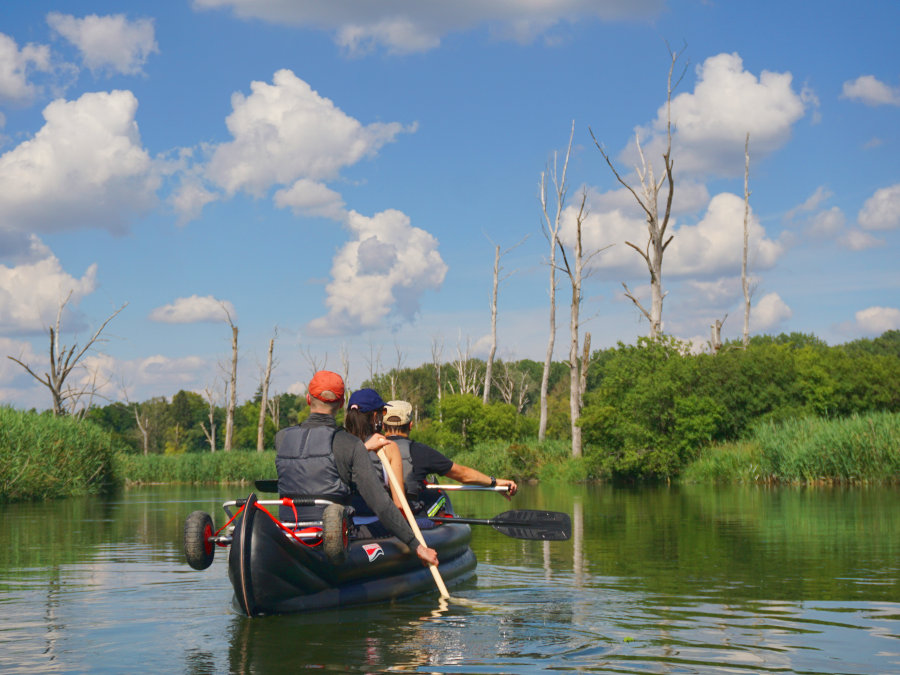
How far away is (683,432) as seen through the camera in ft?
99.2

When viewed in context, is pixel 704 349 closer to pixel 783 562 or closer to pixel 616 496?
pixel 616 496

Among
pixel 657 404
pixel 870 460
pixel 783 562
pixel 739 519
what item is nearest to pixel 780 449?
pixel 870 460

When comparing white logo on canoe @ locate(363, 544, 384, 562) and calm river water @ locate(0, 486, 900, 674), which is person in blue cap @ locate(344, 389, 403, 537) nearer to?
white logo on canoe @ locate(363, 544, 384, 562)

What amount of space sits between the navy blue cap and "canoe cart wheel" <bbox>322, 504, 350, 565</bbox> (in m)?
1.12

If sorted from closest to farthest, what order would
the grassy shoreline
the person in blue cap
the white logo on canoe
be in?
the white logo on canoe < the person in blue cap < the grassy shoreline

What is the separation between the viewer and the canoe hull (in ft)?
20.6

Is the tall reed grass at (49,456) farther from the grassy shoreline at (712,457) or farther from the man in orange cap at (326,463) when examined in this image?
the man in orange cap at (326,463)

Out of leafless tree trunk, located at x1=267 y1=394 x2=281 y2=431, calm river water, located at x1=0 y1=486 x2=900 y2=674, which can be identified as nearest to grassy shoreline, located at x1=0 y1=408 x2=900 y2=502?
calm river water, located at x1=0 y1=486 x2=900 y2=674

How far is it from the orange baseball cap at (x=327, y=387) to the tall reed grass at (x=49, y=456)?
18749 millimetres

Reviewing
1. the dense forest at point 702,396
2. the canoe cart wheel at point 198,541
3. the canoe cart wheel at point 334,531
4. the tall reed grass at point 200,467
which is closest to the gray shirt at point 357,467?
the canoe cart wheel at point 334,531

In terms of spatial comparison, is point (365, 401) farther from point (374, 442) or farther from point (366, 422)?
point (374, 442)

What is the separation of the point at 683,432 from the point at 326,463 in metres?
24.8

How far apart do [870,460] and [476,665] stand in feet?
63.1

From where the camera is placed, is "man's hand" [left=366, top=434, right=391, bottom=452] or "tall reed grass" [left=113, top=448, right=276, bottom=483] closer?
"man's hand" [left=366, top=434, right=391, bottom=452]
